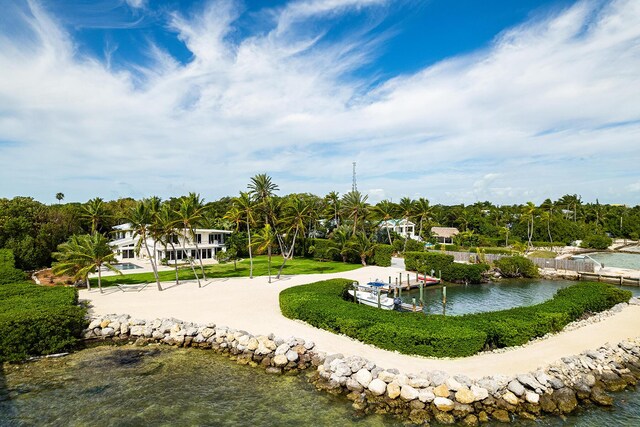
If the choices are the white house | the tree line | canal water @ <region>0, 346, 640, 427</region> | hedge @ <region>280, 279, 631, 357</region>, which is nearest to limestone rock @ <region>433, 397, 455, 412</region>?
canal water @ <region>0, 346, 640, 427</region>

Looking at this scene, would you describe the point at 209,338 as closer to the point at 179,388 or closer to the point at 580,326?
the point at 179,388

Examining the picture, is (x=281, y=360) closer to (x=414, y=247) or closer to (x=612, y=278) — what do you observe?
(x=414, y=247)

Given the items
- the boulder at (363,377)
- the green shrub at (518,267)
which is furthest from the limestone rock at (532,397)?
the green shrub at (518,267)

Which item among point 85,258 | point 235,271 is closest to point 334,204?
point 235,271

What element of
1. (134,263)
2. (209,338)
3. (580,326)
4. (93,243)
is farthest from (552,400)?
(134,263)

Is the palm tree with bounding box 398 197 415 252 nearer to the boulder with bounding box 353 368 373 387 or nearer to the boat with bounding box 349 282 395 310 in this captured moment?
the boat with bounding box 349 282 395 310

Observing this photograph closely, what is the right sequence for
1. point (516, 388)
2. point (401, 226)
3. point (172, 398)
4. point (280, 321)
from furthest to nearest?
point (401, 226) → point (280, 321) → point (172, 398) → point (516, 388)
